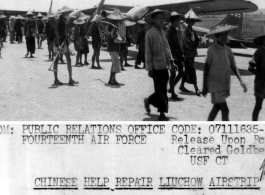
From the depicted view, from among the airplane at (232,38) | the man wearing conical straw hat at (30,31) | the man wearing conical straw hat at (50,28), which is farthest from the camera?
the airplane at (232,38)

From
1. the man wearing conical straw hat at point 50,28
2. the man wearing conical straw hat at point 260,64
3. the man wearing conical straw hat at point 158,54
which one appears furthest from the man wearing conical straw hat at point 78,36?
the man wearing conical straw hat at point 260,64

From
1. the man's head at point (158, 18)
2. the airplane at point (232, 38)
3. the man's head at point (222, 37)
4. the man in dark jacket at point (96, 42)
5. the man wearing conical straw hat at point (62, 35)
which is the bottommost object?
the airplane at point (232, 38)

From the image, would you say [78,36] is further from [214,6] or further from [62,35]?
[214,6]

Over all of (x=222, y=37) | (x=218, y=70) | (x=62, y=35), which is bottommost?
(x=62, y=35)

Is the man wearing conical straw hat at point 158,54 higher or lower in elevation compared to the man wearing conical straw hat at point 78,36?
higher

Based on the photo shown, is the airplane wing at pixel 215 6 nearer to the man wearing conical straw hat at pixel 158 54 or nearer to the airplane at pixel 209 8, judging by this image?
the airplane at pixel 209 8

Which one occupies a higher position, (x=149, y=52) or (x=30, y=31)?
(x=149, y=52)

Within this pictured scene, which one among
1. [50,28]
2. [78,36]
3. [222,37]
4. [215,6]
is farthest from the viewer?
[215,6]

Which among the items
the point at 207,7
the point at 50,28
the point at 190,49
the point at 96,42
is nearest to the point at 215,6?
the point at 207,7

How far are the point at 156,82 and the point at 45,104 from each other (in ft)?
7.36

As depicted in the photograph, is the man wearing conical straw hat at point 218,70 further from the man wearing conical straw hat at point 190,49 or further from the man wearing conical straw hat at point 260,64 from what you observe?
the man wearing conical straw hat at point 190,49

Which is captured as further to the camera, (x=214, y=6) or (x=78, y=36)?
(x=214, y=6)

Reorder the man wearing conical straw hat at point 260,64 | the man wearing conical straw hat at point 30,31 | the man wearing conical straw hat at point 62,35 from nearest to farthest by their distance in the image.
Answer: the man wearing conical straw hat at point 260,64, the man wearing conical straw hat at point 62,35, the man wearing conical straw hat at point 30,31

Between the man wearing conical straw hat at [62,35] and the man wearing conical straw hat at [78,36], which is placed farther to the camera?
the man wearing conical straw hat at [78,36]
